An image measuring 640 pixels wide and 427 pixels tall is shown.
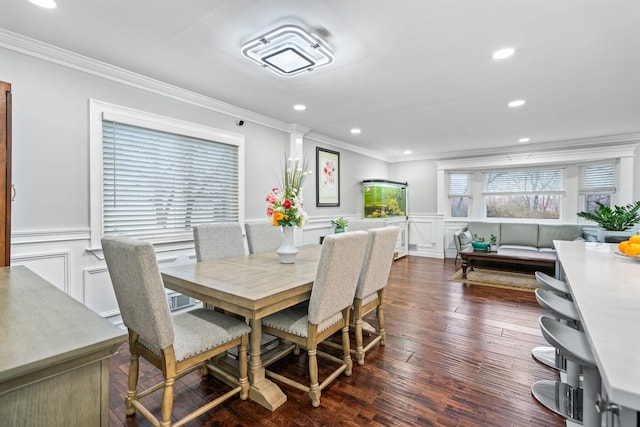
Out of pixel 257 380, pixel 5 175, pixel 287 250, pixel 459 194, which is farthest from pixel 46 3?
pixel 459 194

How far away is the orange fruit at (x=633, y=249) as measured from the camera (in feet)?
6.21

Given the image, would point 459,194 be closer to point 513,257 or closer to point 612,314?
point 513,257

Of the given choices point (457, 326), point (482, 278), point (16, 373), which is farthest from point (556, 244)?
point (16, 373)

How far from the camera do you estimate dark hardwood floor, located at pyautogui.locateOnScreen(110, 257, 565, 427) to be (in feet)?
5.55

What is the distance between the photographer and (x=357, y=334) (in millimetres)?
2236

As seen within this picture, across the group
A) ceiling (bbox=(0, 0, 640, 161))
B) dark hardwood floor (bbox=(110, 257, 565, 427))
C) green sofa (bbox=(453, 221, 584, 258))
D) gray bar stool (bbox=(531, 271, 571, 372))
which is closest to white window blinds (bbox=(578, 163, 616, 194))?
green sofa (bbox=(453, 221, 584, 258))

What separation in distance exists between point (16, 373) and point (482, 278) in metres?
5.51

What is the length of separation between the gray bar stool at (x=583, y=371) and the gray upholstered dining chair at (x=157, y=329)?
1535 mm

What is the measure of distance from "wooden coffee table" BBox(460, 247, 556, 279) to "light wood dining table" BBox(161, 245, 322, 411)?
3774mm

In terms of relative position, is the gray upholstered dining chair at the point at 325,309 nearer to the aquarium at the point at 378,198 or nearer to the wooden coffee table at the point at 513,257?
the wooden coffee table at the point at 513,257

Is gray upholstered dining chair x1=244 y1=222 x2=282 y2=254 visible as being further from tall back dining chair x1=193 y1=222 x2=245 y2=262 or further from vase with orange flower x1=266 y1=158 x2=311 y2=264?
vase with orange flower x1=266 y1=158 x2=311 y2=264

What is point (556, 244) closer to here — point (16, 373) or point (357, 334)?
point (357, 334)

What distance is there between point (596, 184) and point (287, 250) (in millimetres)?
6281

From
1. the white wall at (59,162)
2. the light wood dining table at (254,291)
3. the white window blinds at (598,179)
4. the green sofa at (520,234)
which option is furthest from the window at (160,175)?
the white window blinds at (598,179)
